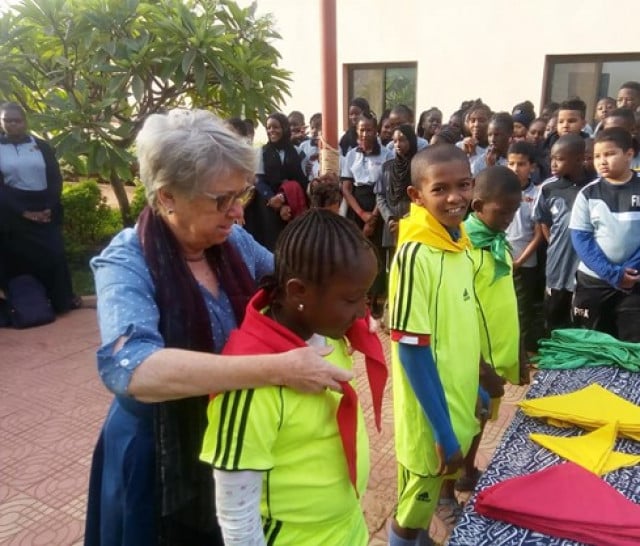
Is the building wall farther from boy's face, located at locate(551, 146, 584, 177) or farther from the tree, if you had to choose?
boy's face, located at locate(551, 146, 584, 177)

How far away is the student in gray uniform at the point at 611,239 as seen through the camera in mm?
3221

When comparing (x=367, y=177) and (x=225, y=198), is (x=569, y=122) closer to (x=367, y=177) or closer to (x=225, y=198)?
(x=367, y=177)

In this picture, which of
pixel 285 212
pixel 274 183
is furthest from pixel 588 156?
pixel 274 183

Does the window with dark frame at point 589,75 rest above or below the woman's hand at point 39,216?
above

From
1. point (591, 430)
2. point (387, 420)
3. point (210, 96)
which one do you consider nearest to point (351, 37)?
point (210, 96)

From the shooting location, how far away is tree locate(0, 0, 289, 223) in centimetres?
491

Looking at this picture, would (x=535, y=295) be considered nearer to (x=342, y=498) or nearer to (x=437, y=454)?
(x=437, y=454)

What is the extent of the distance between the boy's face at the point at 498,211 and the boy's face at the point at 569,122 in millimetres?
3235

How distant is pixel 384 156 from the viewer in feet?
17.6

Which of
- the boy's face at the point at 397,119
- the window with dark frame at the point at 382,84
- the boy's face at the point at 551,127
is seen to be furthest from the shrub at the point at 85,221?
the window with dark frame at the point at 382,84

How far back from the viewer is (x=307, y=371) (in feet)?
3.64

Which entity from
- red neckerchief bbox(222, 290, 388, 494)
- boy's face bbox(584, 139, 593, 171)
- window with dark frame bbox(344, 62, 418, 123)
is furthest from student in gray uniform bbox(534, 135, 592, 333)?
window with dark frame bbox(344, 62, 418, 123)

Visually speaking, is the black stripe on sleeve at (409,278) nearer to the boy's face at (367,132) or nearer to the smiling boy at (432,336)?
the smiling boy at (432,336)

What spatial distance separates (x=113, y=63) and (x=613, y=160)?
4.15 m
